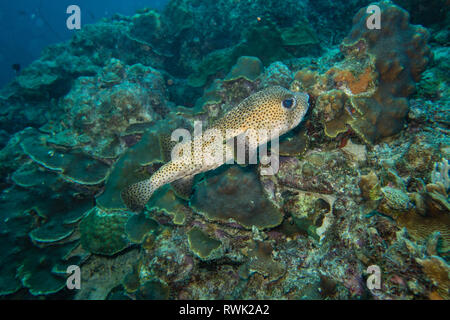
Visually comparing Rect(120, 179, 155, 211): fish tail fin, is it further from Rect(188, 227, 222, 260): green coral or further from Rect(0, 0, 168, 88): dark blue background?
Rect(0, 0, 168, 88): dark blue background

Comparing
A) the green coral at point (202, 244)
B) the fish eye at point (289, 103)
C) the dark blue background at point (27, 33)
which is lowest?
the green coral at point (202, 244)

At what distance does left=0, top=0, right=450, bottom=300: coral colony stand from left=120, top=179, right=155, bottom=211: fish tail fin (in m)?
0.02

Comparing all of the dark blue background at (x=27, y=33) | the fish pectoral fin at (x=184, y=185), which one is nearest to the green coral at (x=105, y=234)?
the fish pectoral fin at (x=184, y=185)

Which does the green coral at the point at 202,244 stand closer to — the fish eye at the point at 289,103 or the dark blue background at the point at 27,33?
the fish eye at the point at 289,103

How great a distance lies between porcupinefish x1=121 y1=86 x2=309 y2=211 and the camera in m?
3.97

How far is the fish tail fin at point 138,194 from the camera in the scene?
4133 millimetres

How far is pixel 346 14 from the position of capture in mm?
10984

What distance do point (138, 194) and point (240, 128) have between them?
7.48 ft

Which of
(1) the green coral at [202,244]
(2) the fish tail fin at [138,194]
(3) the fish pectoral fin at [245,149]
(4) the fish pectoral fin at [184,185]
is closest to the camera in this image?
(1) the green coral at [202,244]

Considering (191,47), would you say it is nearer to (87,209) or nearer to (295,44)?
(295,44)

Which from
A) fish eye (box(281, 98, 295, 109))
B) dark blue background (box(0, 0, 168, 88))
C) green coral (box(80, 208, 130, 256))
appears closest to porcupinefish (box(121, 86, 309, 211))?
fish eye (box(281, 98, 295, 109))

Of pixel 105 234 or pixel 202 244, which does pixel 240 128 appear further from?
pixel 105 234

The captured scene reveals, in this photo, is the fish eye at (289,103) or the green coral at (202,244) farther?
the fish eye at (289,103)

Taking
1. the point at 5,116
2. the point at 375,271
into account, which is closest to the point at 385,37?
the point at 375,271
